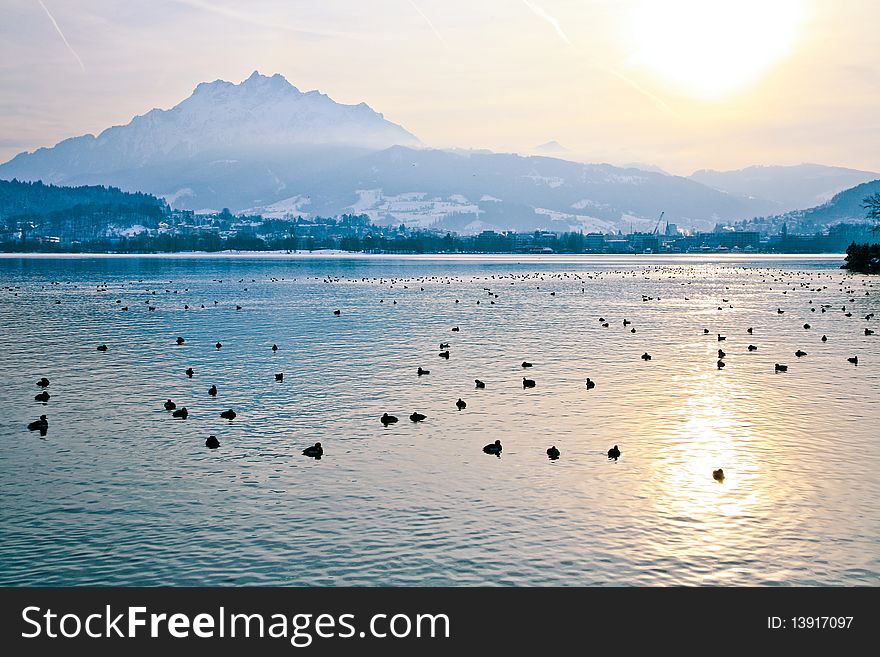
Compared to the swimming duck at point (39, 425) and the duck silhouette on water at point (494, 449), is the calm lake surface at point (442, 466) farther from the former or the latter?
the swimming duck at point (39, 425)

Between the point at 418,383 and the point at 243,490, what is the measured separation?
1607cm

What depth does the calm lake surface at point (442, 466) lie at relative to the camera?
16797 mm

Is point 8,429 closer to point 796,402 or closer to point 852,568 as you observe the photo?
point 852,568

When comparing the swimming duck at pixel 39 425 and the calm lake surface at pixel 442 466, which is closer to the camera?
the calm lake surface at pixel 442 466

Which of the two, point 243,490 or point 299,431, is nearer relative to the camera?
point 243,490

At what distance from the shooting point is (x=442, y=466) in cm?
2345

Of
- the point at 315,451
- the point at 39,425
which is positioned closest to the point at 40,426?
the point at 39,425

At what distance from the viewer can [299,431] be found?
27.4 m

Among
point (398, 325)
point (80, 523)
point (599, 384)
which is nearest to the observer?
point (80, 523)

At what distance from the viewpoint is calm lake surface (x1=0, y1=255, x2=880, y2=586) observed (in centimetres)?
1680

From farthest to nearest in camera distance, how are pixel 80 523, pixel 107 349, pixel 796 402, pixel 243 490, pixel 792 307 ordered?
pixel 792 307
pixel 107 349
pixel 796 402
pixel 243 490
pixel 80 523

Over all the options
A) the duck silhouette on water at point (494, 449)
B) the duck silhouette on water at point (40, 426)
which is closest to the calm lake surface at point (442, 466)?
the duck silhouette on water at point (494, 449)

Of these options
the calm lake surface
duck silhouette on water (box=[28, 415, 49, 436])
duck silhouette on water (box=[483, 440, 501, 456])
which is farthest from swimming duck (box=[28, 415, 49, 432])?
duck silhouette on water (box=[483, 440, 501, 456])
